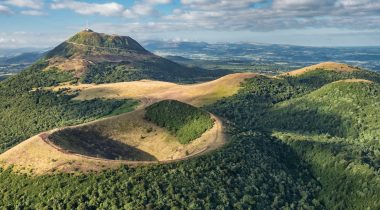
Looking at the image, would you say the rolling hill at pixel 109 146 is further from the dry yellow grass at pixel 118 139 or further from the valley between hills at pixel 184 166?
the valley between hills at pixel 184 166

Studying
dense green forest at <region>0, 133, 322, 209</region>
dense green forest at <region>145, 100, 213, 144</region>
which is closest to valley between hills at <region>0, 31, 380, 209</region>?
dense green forest at <region>0, 133, 322, 209</region>

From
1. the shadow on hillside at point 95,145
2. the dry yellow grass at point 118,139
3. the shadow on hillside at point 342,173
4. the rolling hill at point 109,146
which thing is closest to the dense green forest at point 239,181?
the shadow on hillside at point 342,173

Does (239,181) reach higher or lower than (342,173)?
higher

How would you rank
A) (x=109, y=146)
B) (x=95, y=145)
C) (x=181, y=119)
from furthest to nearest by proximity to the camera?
(x=181, y=119), (x=109, y=146), (x=95, y=145)

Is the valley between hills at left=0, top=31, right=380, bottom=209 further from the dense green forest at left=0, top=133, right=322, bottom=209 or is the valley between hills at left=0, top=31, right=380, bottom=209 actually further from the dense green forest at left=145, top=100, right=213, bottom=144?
the dense green forest at left=145, top=100, right=213, bottom=144

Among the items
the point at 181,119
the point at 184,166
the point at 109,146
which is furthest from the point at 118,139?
the point at 184,166

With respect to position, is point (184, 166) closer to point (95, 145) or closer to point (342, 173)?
point (95, 145)
